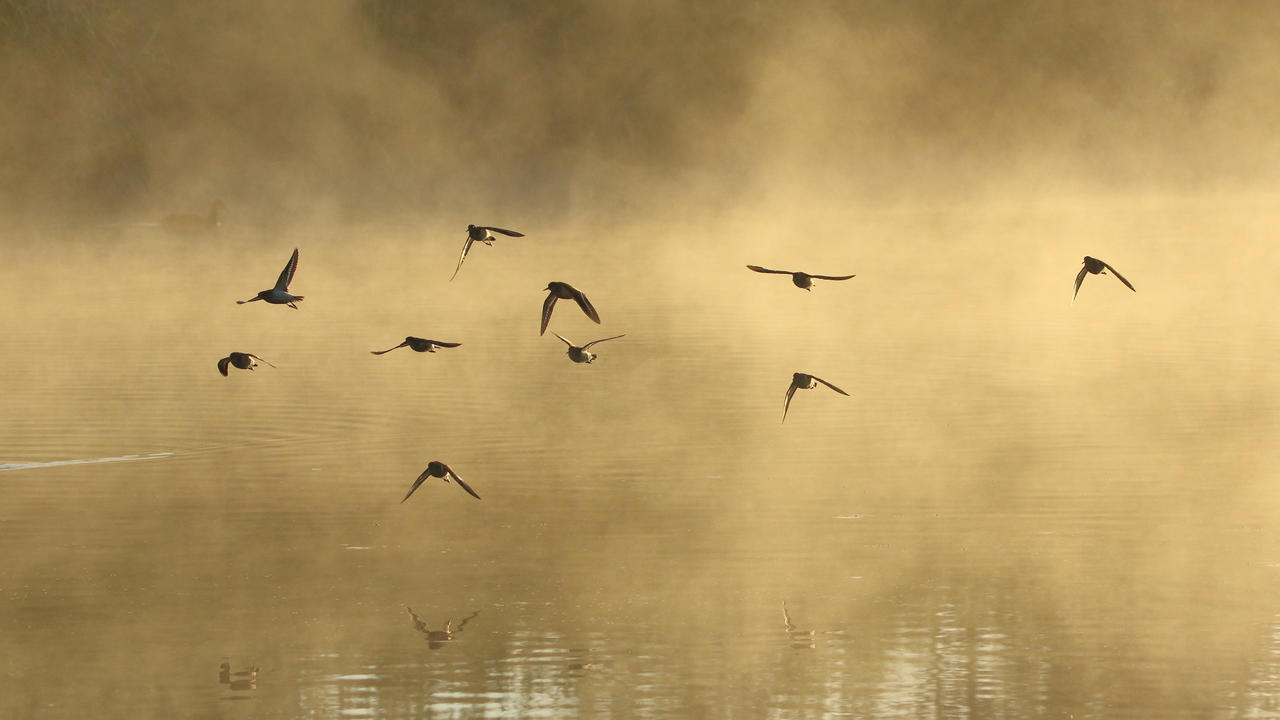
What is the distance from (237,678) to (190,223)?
128ft

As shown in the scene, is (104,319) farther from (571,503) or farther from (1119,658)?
(1119,658)

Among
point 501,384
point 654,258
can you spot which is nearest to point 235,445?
point 501,384

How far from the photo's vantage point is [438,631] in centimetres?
1155

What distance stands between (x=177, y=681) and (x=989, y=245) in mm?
33140

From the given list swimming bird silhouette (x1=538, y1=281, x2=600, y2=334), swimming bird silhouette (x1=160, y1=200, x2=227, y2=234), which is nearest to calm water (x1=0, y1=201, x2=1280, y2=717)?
swimming bird silhouette (x1=538, y1=281, x2=600, y2=334)

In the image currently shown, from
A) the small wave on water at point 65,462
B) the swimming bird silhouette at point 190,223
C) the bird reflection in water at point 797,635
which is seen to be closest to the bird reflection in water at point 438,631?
the bird reflection in water at point 797,635

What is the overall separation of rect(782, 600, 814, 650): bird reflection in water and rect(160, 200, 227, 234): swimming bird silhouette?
37.8 m

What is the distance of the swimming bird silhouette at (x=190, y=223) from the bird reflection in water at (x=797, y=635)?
3777cm

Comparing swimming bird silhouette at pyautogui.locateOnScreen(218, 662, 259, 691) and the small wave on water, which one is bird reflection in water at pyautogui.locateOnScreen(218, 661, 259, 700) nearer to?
swimming bird silhouette at pyautogui.locateOnScreen(218, 662, 259, 691)

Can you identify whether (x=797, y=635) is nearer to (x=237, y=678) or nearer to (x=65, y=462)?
(x=237, y=678)

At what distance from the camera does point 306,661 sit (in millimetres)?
11047

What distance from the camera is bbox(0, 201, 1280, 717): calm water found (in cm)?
1074

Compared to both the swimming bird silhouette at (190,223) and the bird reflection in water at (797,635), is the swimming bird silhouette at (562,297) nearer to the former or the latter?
the bird reflection in water at (797,635)

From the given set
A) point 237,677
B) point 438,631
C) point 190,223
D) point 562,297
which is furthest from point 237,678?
point 190,223
